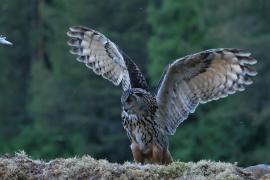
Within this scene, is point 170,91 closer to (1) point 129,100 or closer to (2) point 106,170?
(1) point 129,100

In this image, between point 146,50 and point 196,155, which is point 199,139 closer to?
point 196,155

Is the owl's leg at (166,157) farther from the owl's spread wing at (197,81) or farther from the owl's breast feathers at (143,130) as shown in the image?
the owl's spread wing at (197,81)

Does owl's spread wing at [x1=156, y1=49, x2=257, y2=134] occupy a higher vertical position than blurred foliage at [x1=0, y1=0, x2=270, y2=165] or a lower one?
lower

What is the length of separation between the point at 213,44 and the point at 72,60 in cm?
673

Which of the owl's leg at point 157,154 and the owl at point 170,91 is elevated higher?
the owl at point 170,91

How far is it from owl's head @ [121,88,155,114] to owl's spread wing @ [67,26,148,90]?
49cm

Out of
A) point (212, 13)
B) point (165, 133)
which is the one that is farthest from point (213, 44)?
point (165, 133)

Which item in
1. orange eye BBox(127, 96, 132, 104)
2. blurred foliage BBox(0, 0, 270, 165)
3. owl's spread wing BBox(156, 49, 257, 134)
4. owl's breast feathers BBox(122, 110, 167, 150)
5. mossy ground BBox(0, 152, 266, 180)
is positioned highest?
blurred foliage BBox(0, 0, 270, 165)

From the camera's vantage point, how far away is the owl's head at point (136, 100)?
12234 mm

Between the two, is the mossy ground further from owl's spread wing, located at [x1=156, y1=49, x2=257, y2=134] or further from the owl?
owl's spread wing, located at [x1=156, y1=49, x2=257, y2=134]

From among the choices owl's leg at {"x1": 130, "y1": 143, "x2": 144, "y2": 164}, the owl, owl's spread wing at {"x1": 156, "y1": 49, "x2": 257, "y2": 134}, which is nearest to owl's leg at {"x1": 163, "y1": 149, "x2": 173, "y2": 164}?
the owl

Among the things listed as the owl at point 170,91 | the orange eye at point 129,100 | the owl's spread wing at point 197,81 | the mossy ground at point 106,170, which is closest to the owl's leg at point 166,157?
the owl at point 170,91

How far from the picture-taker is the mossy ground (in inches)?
396

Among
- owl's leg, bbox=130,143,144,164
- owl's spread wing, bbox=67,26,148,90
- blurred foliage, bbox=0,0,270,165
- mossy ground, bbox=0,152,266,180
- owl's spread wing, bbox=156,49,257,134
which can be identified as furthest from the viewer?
blurred foliage, bbox=0,0,270,165
